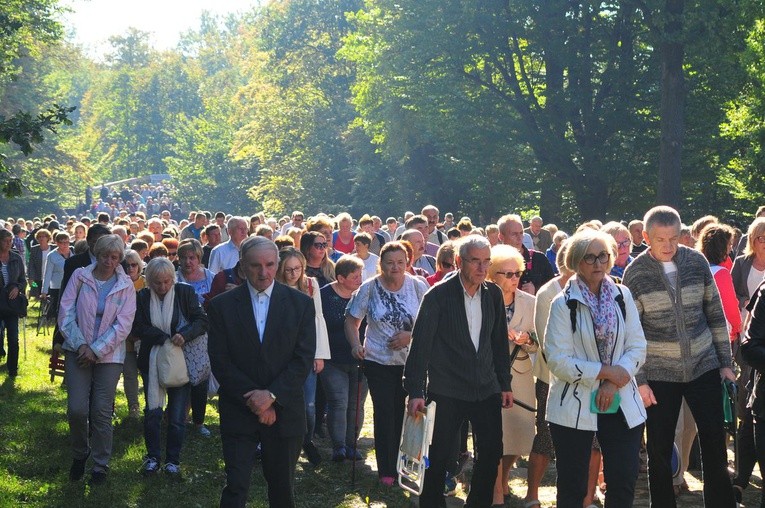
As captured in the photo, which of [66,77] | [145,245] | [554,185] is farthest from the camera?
[66,77]

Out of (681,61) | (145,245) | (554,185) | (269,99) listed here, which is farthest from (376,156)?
(145,245)

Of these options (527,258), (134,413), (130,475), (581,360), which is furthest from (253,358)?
(134,413)

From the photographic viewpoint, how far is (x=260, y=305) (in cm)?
663

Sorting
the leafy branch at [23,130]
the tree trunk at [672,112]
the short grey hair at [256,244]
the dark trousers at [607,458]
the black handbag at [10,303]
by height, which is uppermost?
the tree trunk at [672,112]

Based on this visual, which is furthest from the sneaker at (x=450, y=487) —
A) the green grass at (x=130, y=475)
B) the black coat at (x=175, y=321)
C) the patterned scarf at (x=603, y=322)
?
the patterned scarf at (x=603, y=322)

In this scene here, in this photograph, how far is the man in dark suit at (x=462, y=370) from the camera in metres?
7.60

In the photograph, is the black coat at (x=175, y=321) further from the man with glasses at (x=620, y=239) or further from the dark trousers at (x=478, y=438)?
the man with glasses at (x=620, y=239)

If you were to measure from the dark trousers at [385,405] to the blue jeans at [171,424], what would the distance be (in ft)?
5.32

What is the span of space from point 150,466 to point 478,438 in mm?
3439

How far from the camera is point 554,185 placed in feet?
127

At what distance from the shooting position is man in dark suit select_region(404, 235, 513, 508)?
299 inches

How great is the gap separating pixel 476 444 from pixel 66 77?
112 m

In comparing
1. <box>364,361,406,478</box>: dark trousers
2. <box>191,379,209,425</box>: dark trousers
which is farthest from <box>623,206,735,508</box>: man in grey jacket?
<box>191,379,209,425</box>: dark trousers

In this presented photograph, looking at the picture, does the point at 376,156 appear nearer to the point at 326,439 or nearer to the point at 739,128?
the point at 739,128
